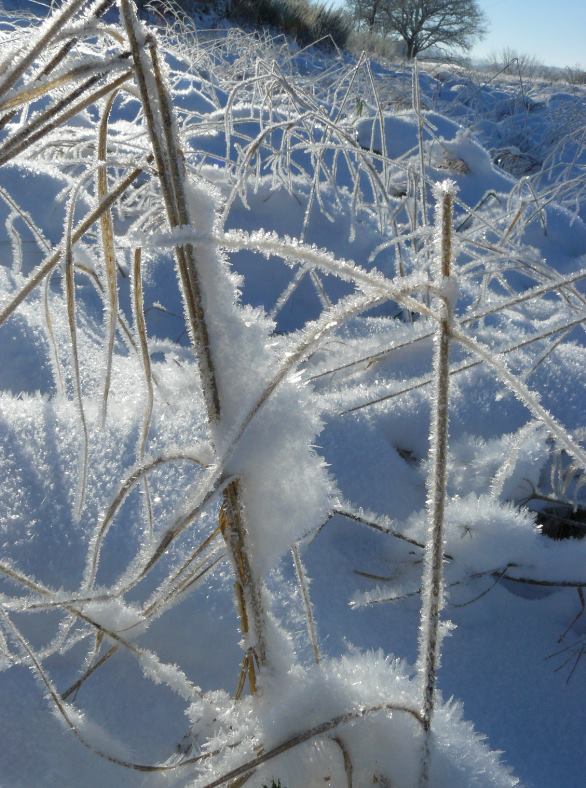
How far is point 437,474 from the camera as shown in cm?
40

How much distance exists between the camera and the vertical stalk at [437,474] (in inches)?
14.9

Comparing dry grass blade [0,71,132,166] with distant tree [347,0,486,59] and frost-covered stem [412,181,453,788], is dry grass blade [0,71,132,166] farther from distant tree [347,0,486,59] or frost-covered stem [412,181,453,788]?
distant tree [347,0,486,59]

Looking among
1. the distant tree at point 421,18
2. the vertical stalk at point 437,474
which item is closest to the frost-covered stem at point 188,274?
the vertical stalk at point 437,474

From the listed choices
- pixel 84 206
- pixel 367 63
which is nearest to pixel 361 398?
pixel 84 206

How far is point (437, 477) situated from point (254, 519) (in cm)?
12

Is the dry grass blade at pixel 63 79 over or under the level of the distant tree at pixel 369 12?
under

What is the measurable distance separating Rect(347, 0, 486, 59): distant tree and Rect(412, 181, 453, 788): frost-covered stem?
1638 centimetres

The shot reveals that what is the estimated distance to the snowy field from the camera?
402 millimetres

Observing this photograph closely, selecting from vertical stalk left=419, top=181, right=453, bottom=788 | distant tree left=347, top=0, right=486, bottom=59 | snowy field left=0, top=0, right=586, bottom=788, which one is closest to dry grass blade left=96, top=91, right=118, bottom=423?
snowy field left=0, top=0, right=586, bottom=788

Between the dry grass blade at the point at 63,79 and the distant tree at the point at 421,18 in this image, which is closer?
the dry grass blade at the point at 63,79

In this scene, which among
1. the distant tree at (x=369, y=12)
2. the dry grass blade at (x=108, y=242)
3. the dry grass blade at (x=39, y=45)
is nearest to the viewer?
the dry grass blade at (x=39, y=45)

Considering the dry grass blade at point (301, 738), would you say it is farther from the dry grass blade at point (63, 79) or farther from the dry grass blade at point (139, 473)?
the dry grass blade at point (63, 79)

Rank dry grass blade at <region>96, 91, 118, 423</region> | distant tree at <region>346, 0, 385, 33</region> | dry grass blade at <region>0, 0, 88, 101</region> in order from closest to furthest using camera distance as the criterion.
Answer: dry grass blade at <region>0, 0, 88, 101</region>
dry grass blade at <region>96, 91, 118, 423</region>
distant tree at <region>346, 0, 385, 33</region>

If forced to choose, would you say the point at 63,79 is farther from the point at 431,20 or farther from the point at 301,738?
the point at 431,20
